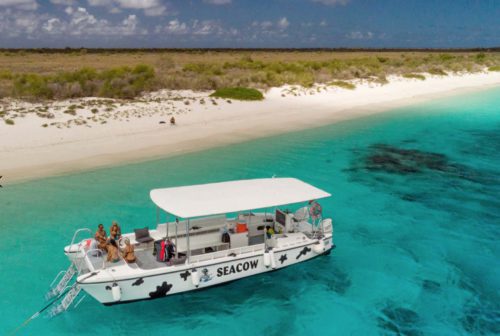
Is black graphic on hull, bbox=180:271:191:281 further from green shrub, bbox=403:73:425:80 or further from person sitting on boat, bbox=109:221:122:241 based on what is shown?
green shrub, bbox=403:73:425:80

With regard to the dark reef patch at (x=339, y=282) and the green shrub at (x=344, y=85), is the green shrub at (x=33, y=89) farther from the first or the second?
the dark reef patch at (x=339, y=282)

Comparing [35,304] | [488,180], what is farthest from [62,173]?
[488,180]

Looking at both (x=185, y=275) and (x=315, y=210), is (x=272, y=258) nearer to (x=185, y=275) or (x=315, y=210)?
(x=315, y=210)

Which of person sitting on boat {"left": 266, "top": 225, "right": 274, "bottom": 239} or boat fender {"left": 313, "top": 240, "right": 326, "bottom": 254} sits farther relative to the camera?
boat fender {"left": 313, "top": 240, "right": 326, "bottom": 254}

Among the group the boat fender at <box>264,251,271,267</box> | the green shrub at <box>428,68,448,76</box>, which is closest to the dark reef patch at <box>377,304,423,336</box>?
the boat fender at <box>264,251,271,267</box>

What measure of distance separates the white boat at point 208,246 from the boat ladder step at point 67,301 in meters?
0.03

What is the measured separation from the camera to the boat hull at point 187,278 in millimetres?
11062

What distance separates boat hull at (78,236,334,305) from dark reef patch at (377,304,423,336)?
10.2 ft

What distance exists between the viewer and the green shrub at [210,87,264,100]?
4062 cm

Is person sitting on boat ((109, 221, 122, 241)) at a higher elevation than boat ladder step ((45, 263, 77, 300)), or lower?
higher

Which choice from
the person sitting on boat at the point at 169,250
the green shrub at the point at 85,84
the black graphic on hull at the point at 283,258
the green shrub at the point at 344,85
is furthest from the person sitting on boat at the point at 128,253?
the green shrub at the point at 344,85

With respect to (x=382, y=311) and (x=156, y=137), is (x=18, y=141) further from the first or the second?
(x=382, y=311)

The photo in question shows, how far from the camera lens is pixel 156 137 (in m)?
29.8

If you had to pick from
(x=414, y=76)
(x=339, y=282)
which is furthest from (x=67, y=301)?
(x=414, y=76)
